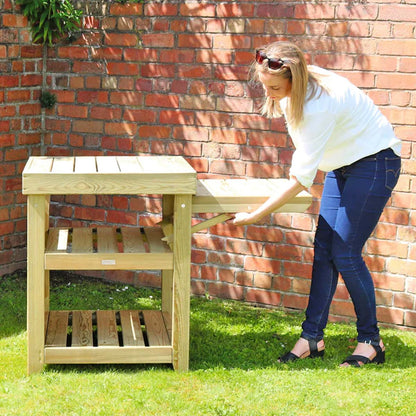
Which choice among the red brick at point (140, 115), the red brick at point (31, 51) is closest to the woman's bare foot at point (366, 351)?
the red brick at point (140, 115)

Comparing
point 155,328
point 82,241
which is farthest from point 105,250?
point 155,328

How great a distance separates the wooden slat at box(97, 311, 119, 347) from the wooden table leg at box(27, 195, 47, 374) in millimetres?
323

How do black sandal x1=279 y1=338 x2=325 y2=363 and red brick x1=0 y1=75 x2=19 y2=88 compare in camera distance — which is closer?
black sandal x1=279 y1=338 x2=325 y2=363

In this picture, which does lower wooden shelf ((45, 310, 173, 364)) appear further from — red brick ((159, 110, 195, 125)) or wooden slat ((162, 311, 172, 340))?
red brick ((159, 110, 195, 125))

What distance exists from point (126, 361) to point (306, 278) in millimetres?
1570

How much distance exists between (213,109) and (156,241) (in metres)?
1.30

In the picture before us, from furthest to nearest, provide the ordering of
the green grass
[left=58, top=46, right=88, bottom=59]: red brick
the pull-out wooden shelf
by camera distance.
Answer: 1. [left=58, top=46, right=88, bottom=59]: red brick
2. the pull-out wooden shelf
3. the green grass

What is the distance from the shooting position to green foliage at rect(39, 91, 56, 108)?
5.69 meters

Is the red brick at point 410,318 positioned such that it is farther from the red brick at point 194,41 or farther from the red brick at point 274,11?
the red brick at point 194,41

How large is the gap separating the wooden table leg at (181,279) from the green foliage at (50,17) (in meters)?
2.12

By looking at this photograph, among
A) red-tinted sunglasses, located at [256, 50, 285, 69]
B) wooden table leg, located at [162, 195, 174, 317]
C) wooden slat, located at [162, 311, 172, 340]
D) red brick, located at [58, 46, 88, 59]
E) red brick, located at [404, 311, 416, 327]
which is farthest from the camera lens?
red brick, located at [58, 46, 88, 59]

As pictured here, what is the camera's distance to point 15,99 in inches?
219

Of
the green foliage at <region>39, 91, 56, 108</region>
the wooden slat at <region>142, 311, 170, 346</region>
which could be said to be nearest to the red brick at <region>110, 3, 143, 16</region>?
the green foliage at <region>39, 91, 56, 108</region>

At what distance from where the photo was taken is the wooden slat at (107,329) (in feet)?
13.7
